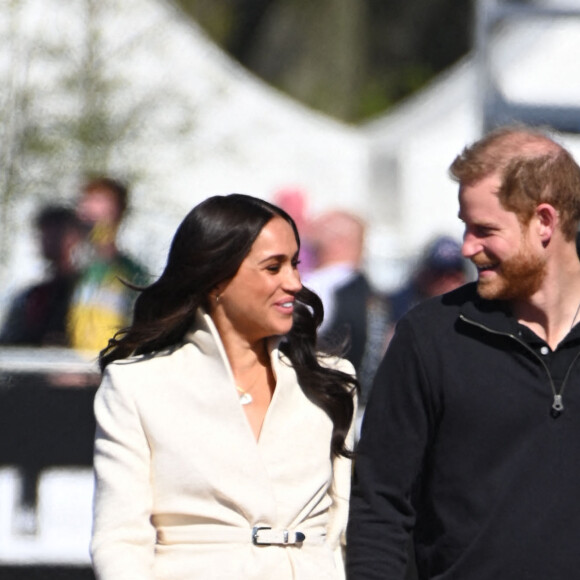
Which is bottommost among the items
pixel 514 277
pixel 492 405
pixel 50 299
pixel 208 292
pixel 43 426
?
pixel 43 426

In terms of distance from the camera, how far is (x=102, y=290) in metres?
6.87

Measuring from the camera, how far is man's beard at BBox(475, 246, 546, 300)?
12.5 ft

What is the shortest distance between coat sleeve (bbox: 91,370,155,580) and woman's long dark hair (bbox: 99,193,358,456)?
0.22 metres

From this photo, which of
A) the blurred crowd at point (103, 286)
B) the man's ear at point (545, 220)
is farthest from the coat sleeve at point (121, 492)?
the blurred crowd at point (103, 286)

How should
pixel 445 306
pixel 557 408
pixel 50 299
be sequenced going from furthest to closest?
pixel 50 299
pixel 445 306
pixel 557 408

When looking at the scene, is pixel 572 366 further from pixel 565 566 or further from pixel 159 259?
pixel 159 259

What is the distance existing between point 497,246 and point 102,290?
3341 mm

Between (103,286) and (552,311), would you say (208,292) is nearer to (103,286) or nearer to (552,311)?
(552,311)

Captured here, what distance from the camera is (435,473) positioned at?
3.89 metres

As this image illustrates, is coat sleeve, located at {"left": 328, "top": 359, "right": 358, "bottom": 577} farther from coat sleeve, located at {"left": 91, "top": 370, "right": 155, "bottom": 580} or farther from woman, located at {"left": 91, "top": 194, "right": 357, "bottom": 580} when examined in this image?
coat sleeve, located at {"left": 91, "top": 370, "right": 155, "bottom": 580}

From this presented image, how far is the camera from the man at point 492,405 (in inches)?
148

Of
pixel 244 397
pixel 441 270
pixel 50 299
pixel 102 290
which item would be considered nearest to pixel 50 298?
pixel 50 299

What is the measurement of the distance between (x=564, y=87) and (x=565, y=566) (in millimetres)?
12633

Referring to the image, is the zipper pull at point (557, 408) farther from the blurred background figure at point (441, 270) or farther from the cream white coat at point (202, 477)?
the blurred background figure at point (441, 270)
